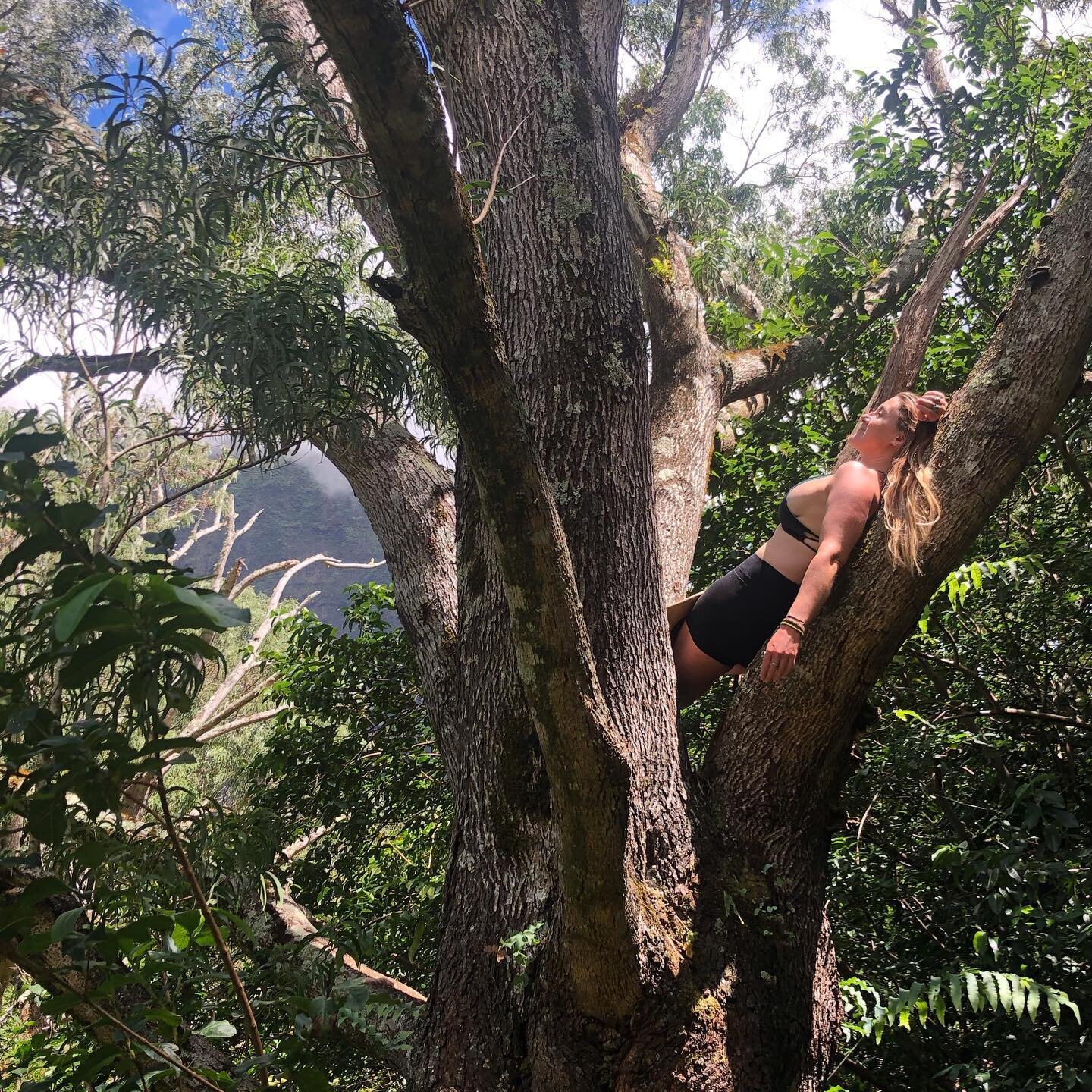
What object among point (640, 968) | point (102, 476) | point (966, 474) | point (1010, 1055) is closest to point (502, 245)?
point (966, 474)

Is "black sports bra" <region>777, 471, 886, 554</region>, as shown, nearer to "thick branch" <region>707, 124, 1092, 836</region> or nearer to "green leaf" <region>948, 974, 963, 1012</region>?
"thick branch" <region>707, 124, 1092, 836</region>

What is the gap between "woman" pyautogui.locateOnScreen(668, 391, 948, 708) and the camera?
2.10 metres

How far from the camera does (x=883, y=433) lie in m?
2.40

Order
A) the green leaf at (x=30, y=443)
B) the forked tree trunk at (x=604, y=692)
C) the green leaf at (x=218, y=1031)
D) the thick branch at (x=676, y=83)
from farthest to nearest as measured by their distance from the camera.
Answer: the thick branch at (x=676, y=83)
the forked tree trunk at (x=604, y=692)
the green leaf at (x=218, y=1031)
the green leaf at (x=30, y=443)

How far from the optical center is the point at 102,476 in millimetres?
6301

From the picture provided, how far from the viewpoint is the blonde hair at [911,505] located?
2043 mm

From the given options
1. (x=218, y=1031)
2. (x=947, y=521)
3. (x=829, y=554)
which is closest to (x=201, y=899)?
(x=218, y=1031)

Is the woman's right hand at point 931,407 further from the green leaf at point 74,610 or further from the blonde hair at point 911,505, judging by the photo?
the green leaf at point 74,610

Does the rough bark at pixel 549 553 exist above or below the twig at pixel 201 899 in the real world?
above

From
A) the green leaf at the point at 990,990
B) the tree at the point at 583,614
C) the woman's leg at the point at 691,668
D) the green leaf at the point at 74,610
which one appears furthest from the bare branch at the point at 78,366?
the green leaf at the point at 990,990

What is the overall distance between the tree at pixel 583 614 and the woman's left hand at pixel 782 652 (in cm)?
5

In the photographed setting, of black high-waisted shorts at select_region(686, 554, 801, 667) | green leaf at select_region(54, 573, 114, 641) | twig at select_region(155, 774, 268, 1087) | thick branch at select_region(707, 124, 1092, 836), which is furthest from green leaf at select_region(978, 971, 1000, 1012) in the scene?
green leaf at select_region(54, 573, 114, 641)

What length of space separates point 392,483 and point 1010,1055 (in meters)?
2.70

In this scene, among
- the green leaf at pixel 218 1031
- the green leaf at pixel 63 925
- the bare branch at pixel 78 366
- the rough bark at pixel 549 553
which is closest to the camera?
the green leaf at pixel 63 925
